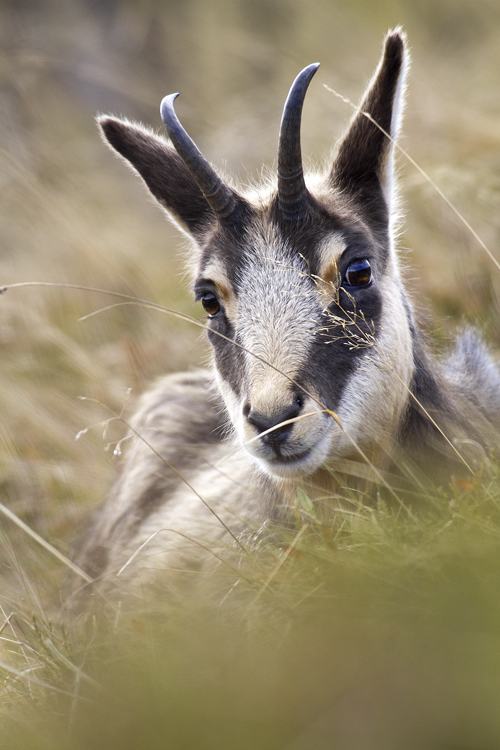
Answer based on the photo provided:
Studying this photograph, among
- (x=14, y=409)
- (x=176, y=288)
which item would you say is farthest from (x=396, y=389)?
(x=176, y=288)

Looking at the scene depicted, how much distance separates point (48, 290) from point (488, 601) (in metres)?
8.90

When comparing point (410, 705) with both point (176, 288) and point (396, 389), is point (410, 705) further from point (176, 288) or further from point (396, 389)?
point (176, 288)

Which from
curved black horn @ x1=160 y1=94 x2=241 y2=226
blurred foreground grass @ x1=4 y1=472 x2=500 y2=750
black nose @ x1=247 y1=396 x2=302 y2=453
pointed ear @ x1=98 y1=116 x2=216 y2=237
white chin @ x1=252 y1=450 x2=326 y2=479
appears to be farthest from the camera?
pointed ear @ x1=98 y1=116 x2=216 y2=237

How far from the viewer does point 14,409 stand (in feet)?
22.3

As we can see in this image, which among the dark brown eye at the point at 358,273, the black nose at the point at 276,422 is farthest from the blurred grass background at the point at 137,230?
the dark brown eye at the point at 358,273

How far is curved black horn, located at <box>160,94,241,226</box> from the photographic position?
3.45 metres

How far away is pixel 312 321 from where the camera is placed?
338 centimetres

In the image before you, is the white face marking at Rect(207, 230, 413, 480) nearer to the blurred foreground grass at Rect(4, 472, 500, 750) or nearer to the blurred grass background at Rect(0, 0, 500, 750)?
the blurred grass background at Rect(0, 0, 500, 750)

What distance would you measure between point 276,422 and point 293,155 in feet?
4.61

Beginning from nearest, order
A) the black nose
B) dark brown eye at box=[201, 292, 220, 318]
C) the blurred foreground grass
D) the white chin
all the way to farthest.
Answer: the blurred foreground grass → the black nose → the white chin → dark brown eye at box=[201, 292, 220, 318]

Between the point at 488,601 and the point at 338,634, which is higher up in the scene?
the point at 488,601

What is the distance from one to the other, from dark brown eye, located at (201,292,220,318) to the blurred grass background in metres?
1.66

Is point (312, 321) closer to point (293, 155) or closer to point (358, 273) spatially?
point (358, 273)

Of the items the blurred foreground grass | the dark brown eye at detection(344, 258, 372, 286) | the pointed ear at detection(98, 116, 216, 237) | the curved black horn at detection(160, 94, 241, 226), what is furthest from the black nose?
the pointed ear at detection(98, 116, 216, 237)
